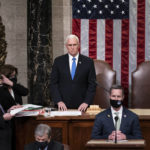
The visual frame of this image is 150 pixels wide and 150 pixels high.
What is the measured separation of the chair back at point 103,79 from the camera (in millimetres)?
10016

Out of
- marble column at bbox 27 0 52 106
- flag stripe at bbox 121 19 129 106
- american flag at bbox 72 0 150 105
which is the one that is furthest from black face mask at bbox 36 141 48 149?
flag stripe at bbox 121 19 129 106

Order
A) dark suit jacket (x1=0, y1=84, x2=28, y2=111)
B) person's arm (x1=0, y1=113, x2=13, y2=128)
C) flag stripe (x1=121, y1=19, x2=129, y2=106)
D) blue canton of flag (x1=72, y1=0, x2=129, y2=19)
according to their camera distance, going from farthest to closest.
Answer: flag stripe (x1=121, y1=19, x2=129, y2=106)
blue canton of flag (x1=72, y1=0, x2=129, y2=19)
dark suit jacket (x1=0, y1=84, x2=28, y2=111)
person's arm (x1=0, y1=113, x2=13, y2=128)

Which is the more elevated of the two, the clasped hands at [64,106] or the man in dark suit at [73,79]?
the man in dark suit at [73,79]

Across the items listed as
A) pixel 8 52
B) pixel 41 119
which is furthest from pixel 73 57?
pixel 8 52

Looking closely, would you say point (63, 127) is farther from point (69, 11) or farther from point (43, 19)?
point (69, 11)

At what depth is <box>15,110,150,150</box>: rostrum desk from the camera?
6875 mm

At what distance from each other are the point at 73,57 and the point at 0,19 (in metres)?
3.55

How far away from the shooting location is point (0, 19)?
35.1ft

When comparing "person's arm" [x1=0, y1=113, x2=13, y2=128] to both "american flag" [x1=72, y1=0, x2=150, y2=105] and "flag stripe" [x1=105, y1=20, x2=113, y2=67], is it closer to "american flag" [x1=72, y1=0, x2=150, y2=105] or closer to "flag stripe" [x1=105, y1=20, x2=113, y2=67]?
"american flag" [x1=72, y1=0, x2=150, y2=105]

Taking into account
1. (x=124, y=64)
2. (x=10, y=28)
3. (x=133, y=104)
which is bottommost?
(x=133, y=104)

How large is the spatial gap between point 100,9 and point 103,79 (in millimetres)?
1614

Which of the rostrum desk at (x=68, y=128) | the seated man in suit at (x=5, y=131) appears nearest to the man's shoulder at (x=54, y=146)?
the seated man in suit at (x=5, y=131)

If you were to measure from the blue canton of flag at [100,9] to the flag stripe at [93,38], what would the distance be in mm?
154

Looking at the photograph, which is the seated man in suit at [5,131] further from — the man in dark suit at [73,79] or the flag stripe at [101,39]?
the flag stripe at [101,39]
